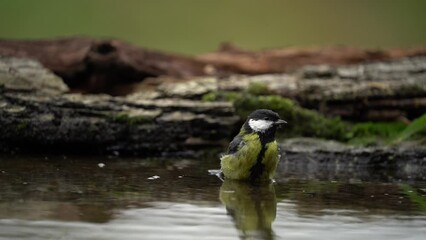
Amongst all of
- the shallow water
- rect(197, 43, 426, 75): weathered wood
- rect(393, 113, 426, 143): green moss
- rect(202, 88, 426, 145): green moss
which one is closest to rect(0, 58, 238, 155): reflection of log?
rect(202, 88, 426, 145): green moss

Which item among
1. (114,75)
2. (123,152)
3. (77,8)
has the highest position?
(77,8)

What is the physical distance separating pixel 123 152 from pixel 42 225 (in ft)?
11.6

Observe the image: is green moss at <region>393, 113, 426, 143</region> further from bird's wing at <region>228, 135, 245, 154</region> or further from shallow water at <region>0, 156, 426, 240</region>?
bird's wing at <region>228, 135, 245, 154</region>

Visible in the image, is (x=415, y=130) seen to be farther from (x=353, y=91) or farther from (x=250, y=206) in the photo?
(x=250, y=206)

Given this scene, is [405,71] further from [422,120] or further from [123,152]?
[123,152]

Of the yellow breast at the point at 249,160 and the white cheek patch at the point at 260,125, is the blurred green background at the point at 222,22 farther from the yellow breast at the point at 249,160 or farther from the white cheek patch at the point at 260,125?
the yellow breast at the point at 249,160

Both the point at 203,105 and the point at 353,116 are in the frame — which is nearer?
the point at 203,105

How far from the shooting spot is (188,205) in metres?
4.21

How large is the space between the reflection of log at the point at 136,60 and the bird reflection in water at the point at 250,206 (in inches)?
107

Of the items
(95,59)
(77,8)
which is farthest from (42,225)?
(77,8)

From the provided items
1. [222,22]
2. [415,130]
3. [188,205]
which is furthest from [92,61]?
[222,22]

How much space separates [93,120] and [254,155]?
179 centimetres

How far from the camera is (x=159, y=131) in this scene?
6906mm

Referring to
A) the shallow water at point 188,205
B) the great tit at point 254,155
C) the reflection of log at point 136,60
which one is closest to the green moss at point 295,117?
the reflection of log at point 136,60
